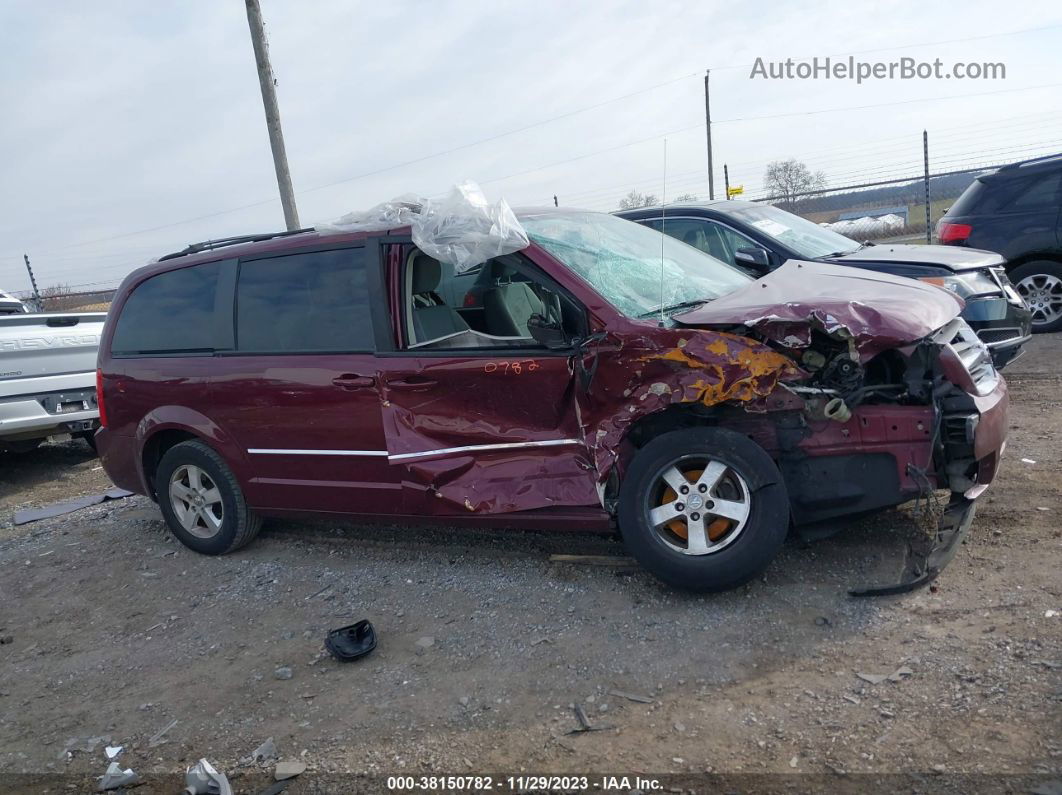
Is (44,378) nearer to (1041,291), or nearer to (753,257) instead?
(753,257)

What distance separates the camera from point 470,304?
4629mm

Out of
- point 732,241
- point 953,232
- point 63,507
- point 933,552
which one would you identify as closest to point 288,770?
point 933,552

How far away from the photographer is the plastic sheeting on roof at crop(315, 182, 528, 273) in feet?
13.9

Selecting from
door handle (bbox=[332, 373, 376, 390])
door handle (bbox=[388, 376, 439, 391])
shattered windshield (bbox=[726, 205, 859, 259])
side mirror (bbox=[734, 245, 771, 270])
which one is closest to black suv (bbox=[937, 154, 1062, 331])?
shattered windshield (bbox=[726, 205, 859, 259])

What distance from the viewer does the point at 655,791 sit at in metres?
2.75

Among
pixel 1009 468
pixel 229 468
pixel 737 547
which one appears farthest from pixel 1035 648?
pixel 229 468

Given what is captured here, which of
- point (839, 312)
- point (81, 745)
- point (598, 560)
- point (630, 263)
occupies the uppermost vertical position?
point (630, 263)

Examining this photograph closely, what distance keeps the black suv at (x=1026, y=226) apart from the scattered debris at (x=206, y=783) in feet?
28.4

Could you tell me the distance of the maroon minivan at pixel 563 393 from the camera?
374cm

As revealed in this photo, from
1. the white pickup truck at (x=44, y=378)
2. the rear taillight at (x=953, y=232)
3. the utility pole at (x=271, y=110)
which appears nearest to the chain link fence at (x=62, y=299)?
the utility pole at (x=271, y=110)

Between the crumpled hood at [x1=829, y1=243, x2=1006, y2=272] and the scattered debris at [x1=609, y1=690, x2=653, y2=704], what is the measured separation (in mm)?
4673

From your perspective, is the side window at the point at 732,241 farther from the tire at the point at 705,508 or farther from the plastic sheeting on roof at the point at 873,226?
the plastic sheeting on roof at the point at 873,226

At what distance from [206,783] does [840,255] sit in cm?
616

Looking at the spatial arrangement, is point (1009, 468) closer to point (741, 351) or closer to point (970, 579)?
point (970, 579)
